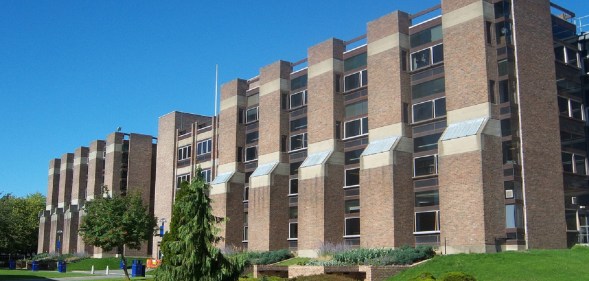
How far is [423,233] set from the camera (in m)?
42.3

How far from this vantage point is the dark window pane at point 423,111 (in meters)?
43.7

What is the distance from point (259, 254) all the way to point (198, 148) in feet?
73.4

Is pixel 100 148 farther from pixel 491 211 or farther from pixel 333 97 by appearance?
pixel 491 211

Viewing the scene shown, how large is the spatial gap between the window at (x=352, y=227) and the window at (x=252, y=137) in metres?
14.5

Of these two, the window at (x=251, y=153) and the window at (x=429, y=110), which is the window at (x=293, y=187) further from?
the window at (x=429, y=110)

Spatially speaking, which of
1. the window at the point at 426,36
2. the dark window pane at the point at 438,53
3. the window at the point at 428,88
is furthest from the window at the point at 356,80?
the dark window pane at the point at 438,53

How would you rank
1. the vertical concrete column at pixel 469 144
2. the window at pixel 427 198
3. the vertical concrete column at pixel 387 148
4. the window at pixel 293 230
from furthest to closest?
the window at pixel 293 230, the vertical concrete column at pixel 387 148, the window at pixel 427 198, the vertical concrete column at pixel 469 144

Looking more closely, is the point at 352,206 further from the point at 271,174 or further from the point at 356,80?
the point at 356,80

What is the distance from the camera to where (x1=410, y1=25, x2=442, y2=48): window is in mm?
43781

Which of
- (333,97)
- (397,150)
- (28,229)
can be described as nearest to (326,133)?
(333,97)

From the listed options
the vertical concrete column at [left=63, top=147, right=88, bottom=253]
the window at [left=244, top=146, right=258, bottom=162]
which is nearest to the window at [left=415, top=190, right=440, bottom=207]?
the window at [left=244, top=146, right=258, bottom=162]

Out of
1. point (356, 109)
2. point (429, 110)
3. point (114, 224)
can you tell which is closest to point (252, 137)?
point (356, 109)

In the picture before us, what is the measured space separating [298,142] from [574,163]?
22.1 meters

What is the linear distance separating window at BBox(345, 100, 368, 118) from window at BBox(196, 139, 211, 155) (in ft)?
71.2
